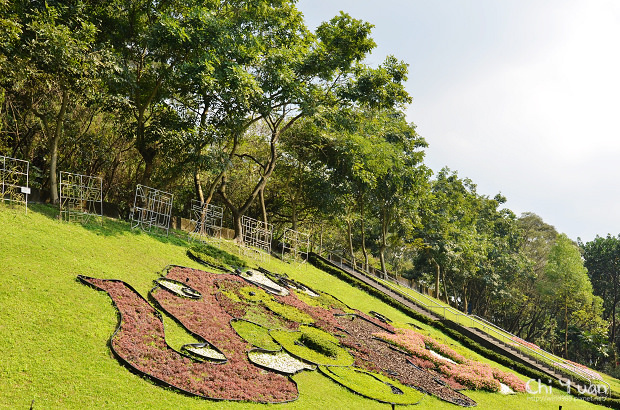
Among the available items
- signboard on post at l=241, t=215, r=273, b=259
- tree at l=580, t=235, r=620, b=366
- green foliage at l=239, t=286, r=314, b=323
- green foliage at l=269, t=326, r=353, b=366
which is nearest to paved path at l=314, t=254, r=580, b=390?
signboard on post at l=241, t=215, r=273, b=259

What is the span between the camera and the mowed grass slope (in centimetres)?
636

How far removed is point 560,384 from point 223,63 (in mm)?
18397

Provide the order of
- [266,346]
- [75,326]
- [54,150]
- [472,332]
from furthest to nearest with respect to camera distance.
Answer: [472,332], [54,150], [266,346], [75,326]

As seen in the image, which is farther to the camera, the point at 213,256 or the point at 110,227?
the point at 213,256

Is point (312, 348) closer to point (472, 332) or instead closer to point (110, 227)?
point (110, 227)

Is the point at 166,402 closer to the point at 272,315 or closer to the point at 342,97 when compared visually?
the point at 272,315

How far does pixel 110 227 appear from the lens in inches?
577

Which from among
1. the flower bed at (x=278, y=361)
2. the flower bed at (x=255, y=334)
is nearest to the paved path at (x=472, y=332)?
the flower bed at (x=278, y=361)

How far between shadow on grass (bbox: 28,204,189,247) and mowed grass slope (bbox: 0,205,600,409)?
0.06 m

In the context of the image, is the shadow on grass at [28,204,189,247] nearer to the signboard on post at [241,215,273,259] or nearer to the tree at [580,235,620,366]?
the signboard on post at [241,215,273,259]

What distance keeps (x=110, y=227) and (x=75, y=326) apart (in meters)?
7.28

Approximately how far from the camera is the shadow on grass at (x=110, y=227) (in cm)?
1366

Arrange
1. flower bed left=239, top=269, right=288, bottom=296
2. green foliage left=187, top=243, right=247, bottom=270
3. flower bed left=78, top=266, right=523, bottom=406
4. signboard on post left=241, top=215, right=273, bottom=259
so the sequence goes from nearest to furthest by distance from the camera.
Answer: flower bed left=78, top=266, right=523, bottom=406
flower bed left=239, top=269, right=288, bottom=296
green foliage left=187, top=243, right=247, bottom=270
signboard on post left=241, top=215, right=273, bottom=259

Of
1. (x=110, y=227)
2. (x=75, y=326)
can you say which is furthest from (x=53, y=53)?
(x=75, y=326)
